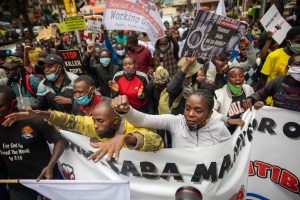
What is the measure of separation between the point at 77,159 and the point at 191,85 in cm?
168

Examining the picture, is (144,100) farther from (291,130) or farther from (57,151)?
(291,130)

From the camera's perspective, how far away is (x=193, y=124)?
237 centimetres

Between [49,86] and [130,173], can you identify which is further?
[49,86]

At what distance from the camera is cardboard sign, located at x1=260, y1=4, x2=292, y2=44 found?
4.99 m

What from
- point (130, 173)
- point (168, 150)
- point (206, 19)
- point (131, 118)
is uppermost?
point (206, 19)

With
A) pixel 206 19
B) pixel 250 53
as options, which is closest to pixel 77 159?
pixel 206 19

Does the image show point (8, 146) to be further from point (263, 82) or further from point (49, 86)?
point (263, 82)

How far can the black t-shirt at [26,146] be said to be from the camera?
98.7 inches

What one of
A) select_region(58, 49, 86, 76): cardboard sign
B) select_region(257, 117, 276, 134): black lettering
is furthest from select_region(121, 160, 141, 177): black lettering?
select_region(58, 49, 86, 76): cardboard sign

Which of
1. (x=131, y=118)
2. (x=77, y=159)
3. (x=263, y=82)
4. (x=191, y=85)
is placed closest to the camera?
(x=131, y=118)

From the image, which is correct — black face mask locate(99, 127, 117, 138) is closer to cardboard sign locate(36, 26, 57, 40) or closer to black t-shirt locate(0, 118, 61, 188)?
black t-shirt locate(0, 118, 61, 188)

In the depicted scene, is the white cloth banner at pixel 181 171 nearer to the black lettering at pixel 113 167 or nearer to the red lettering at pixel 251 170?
the black lettering at pixel 113 167

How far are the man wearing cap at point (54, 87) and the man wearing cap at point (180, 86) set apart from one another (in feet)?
4.31

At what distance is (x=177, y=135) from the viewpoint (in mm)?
2488
